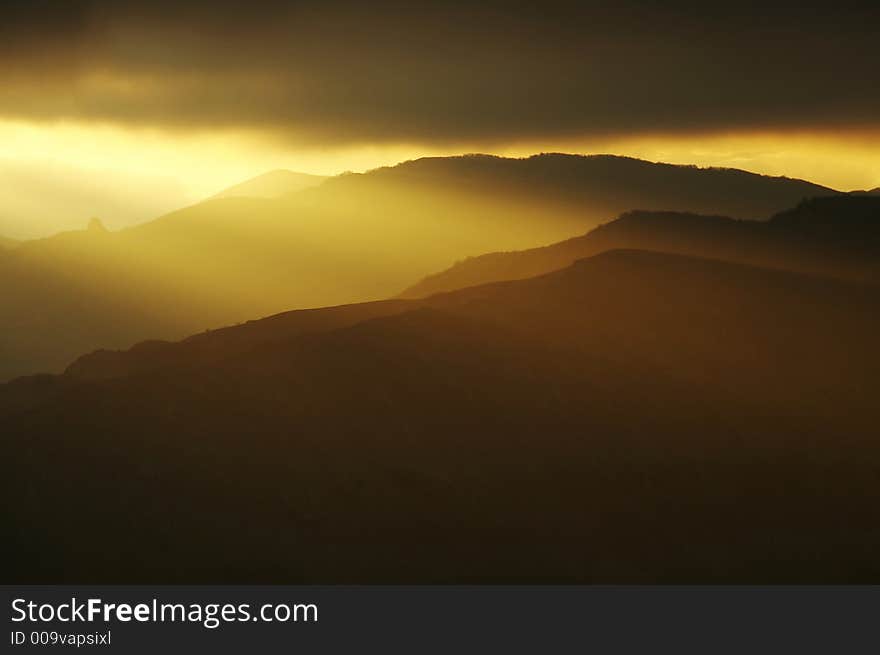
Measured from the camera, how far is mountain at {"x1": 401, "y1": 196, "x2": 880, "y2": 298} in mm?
45281

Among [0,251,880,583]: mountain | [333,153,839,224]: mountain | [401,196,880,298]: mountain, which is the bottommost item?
[0,251,880,583]: mountain

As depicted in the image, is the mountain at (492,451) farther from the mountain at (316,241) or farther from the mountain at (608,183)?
the mountain at (608,183)

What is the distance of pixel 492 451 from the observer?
27.2m

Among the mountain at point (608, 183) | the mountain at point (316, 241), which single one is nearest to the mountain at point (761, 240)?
the mountain at point (316, 241)

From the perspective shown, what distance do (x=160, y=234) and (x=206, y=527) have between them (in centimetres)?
16296

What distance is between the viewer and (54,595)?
62.0ft

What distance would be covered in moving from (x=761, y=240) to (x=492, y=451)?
29.0 meters

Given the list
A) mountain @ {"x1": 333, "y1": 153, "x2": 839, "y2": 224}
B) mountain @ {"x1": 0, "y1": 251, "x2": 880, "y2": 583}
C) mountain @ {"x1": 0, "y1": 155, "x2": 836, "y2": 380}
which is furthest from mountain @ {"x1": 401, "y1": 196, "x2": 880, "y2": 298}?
mountain @ {"x1": 333, "y1": 153, "x2": 839, "y2": 224}

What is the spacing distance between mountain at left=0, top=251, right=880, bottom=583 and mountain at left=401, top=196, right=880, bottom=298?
9.02m

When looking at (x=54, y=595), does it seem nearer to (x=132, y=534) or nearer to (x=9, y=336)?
(x=132, y=534)

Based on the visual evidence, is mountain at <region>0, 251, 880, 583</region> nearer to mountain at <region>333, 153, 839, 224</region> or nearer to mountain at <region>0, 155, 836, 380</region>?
mountain at <region>0, 155, 836, 380</region>

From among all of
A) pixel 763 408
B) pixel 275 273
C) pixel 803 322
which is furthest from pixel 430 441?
pixel 275 273

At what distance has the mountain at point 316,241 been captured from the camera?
13750cm

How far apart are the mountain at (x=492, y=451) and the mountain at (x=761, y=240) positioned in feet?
29.6
